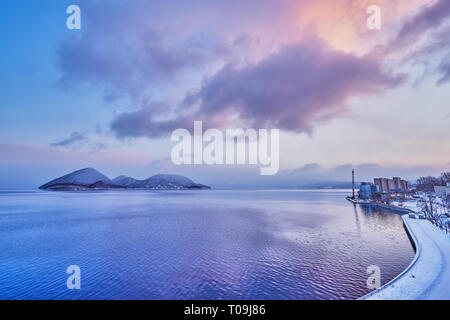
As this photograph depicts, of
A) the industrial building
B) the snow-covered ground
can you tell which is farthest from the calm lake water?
the industrial building

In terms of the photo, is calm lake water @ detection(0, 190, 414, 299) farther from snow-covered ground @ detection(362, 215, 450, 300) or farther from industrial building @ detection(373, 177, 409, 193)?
industrial building @ detection(373, 177, 409, 193)

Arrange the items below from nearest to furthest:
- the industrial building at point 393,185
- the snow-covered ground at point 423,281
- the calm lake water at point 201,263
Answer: the snow-covered ground at point 423,281
the calm lake water at point 201,263
the industrial building at point 393,185

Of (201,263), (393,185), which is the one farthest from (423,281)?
(393,185)

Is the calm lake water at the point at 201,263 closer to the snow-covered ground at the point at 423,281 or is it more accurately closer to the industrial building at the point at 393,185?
the snow-covered ground at the point at 423,281

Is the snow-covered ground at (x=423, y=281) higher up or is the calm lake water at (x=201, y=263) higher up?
the snow-covered ground at (x=423, y=281)

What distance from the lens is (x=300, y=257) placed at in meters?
17.1

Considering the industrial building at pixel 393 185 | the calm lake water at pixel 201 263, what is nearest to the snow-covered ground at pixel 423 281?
the calm lake water at pixel 201 263

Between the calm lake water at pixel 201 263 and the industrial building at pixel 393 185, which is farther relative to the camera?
the industrial building at pixel 393 185

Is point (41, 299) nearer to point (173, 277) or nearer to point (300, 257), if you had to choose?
point (173, 277)

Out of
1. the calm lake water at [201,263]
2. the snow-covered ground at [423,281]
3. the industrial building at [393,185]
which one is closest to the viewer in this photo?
the snow-covered ground at [423,281]

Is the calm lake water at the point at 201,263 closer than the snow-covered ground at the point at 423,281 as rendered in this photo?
No

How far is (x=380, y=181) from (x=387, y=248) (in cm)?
11894
